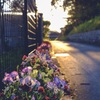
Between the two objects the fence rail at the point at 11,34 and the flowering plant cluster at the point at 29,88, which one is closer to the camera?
the flowering plant cluster at the point at 29,88

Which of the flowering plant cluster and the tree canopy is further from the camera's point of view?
the tree canopy

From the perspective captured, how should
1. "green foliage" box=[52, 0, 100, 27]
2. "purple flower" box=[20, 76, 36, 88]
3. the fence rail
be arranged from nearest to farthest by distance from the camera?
"purple flower" box=[20, 76, 36, 88] → the fence rail → "green foliage" box=[52, 0, 100, 27]

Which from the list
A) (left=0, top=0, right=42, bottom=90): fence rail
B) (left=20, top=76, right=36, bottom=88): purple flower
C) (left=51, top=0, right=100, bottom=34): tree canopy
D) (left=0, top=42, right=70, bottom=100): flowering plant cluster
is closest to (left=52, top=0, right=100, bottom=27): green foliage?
(left=51, top=0, right=100, bottom=34): tree canopy

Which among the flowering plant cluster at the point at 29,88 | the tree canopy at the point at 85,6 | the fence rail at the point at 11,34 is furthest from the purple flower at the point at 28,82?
the tree canopy at the point at 85,6

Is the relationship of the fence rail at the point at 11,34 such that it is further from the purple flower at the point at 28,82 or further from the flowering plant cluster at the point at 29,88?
the purple flower at the point at 28,82

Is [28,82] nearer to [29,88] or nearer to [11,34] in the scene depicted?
[29,88]

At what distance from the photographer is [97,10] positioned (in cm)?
5959

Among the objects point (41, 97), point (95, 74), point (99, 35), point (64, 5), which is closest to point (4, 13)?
point (41, 97)

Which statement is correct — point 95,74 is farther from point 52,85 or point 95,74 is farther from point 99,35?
point 99,35

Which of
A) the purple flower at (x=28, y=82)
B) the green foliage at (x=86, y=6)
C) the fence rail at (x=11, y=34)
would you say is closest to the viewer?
the purple flower at (x=28, y=82)

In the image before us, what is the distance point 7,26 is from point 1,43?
823mm

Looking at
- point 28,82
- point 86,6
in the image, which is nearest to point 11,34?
point 28,82

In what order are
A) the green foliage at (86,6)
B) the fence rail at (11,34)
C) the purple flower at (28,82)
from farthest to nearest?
the green foliage at (86,6), the fence rail at (11,34), the purple flower at (28,82)

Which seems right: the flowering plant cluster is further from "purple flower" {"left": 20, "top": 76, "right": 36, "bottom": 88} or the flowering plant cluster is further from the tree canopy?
the tree canopy
